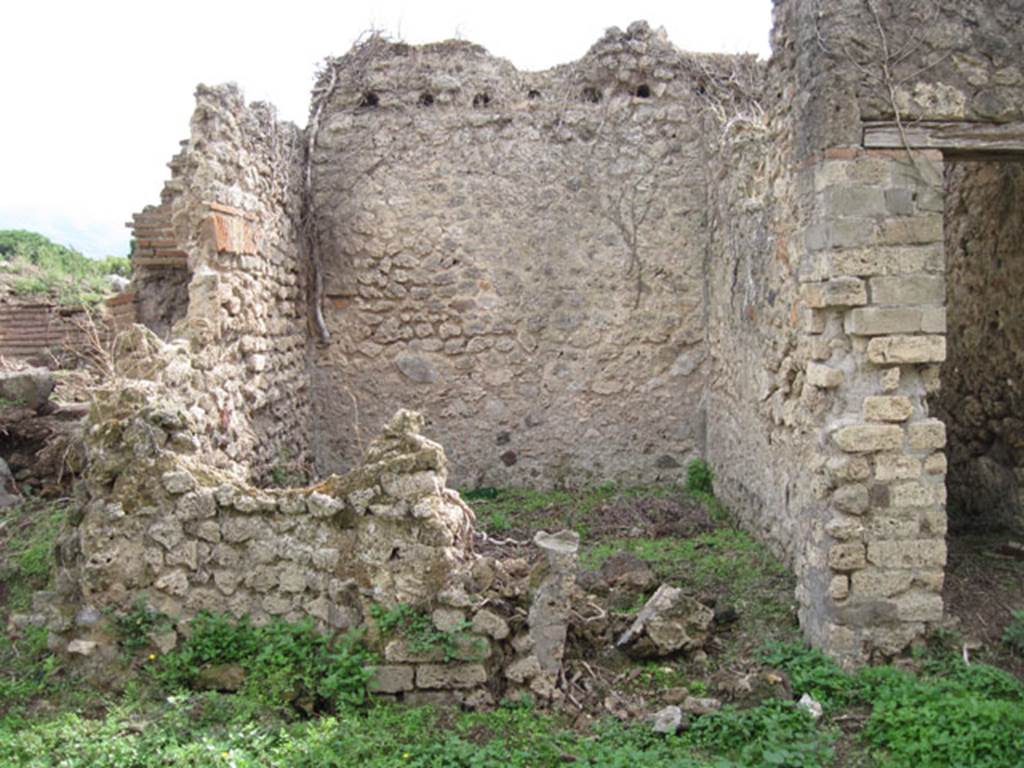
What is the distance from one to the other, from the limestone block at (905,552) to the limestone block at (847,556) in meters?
0.05

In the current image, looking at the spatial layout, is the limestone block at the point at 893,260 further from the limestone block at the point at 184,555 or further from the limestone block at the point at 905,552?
the limestone block at the point at 184,555

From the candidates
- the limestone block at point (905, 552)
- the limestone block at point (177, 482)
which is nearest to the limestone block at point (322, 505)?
the limestone block at point (177, 482)

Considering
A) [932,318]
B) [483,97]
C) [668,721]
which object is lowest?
[668,721]

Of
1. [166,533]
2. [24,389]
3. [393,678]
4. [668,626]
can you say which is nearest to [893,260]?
[668,626]

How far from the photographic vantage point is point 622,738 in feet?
13.7

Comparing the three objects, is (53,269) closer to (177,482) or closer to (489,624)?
(177,482)

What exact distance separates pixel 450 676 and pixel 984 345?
4642 mm

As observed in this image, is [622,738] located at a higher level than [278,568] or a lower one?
lower

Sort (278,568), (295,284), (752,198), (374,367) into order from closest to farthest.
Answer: (278,568) → (752,198) → (295,284) → (374,367)

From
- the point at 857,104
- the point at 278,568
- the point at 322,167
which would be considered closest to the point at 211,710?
the point at 278,568

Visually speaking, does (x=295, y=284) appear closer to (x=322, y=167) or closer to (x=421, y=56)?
(x=322, y=167)

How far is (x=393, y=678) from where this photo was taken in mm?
4527

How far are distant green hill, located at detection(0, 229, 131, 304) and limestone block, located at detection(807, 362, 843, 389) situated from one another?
31.4 ft

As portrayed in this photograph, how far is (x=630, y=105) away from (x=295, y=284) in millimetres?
3468
